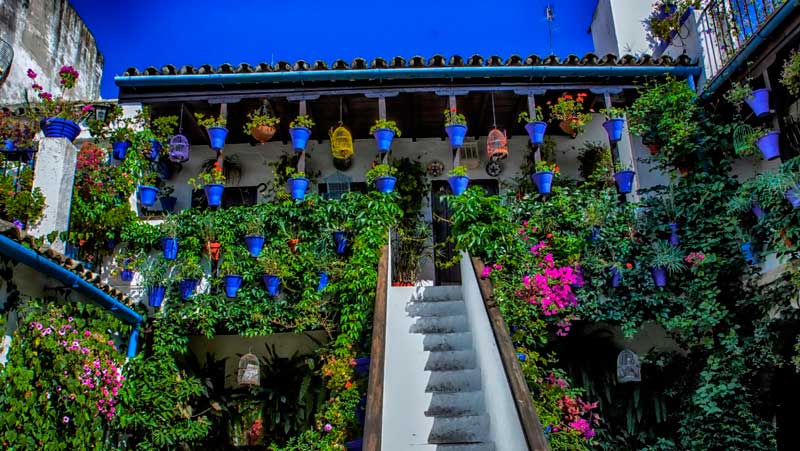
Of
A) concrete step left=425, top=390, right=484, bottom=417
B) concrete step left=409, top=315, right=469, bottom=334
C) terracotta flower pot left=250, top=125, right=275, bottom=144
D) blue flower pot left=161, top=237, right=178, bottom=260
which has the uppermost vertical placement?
terracotta flower pot left=250, top=125, right=275, bottom=144

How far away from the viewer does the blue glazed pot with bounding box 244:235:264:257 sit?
798cm

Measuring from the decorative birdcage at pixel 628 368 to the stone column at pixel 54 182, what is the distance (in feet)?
23.3

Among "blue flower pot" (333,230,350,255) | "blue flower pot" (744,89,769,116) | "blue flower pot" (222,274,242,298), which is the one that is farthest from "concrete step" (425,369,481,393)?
"blue flower pot" (744,89,769,116)

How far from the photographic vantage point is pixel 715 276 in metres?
7.35

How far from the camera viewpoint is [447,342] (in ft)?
22.8

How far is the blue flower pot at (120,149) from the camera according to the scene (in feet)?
28.0

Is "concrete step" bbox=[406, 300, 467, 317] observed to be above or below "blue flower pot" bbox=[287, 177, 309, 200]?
below

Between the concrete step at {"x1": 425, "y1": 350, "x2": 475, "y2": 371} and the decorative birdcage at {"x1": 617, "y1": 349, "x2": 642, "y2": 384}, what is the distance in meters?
2.37

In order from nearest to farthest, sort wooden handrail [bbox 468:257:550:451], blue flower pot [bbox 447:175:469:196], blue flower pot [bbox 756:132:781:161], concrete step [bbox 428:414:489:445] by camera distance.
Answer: wooden handrail [bbox 468:257:550:451]
concrete step [bbox 428:414:489:445]
blue flower pot [bbox 756:132:781:161]
blue flower pot [bbox 447:175:469:196]

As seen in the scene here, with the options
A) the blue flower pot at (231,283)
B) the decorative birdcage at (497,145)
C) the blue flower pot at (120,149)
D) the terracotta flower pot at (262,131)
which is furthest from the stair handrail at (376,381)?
the blue flower pot at (120,149)

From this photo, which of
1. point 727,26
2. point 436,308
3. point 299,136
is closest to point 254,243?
point 299,136

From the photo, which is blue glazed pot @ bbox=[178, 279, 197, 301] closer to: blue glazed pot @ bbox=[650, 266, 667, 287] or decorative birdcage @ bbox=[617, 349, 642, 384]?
decorative birdcage @ bbox=[617, 349, 642, 384]

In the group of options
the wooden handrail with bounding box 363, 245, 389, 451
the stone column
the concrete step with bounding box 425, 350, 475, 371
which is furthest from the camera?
the stone column

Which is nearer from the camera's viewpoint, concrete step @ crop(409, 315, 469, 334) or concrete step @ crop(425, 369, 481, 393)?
concrete step @ crop(425, 369, 481, 393)
